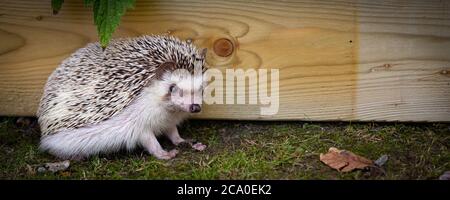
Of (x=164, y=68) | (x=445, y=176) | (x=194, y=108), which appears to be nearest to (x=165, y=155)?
(x=194, y=108)

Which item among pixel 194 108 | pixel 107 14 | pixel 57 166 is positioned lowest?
pixel 57 166

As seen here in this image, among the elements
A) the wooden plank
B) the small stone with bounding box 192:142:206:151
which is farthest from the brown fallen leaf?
the small stone with bounding box 192:142:206:151

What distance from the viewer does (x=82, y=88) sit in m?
2.80

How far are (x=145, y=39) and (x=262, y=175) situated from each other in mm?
932

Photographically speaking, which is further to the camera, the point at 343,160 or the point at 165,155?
the point at 165,155

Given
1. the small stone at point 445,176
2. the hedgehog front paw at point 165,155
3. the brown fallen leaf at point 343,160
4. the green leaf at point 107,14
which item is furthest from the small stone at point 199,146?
the small stone at point 445,176

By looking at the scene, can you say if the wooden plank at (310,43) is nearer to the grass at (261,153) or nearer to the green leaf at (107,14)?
the grass at (261,153)

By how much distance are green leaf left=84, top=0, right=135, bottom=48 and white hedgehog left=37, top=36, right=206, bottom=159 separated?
0.83 feet

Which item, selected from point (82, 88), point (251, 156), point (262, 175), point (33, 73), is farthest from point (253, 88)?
point (33, 73)

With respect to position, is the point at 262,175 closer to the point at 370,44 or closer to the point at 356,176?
the point at 356,176

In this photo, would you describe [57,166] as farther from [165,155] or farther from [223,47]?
[223,47]

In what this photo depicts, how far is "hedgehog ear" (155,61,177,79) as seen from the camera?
277 cm

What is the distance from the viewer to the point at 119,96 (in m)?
2.77

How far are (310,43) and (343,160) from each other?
2.26 ft
